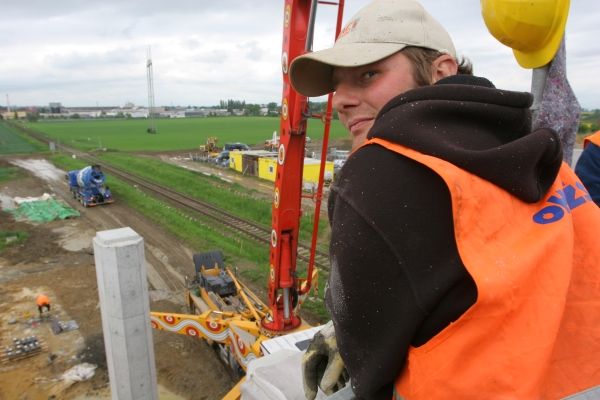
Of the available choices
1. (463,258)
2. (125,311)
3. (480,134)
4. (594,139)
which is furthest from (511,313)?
(125,311)

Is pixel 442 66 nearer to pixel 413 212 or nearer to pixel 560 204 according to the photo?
pixel 560 204

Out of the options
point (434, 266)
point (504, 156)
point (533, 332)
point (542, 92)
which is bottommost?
point (533, 332)

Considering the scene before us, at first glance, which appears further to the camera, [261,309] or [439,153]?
[261,309]

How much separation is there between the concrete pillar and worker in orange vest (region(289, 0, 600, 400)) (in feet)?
7.31

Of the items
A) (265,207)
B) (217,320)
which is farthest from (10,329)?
(265,207)

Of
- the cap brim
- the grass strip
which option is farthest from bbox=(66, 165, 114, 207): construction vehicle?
the cap brim

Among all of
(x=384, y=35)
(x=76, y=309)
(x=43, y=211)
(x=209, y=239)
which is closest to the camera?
(x=384, y=35)

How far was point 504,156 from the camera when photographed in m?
1.02

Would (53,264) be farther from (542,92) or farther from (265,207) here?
(542,92)

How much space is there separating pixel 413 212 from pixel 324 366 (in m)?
1.01

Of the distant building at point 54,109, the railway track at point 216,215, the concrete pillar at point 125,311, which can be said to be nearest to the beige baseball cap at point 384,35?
the concrete pillar at point 125,311

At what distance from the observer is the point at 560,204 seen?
1116mm

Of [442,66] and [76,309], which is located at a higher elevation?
[442,66]

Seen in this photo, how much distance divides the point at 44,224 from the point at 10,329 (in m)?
9.52
